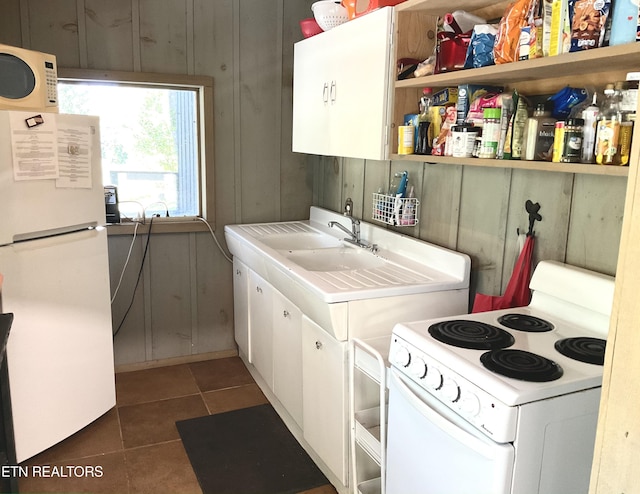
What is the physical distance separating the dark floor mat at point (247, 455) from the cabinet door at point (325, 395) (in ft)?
0.49

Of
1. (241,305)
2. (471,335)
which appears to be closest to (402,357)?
(471,335)

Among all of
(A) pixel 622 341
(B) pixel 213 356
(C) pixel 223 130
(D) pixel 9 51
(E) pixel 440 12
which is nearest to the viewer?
(A) pixel 622 341

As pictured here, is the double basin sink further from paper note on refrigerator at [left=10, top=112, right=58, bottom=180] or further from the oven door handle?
paper note on refrigerator at [left=10, top=112, right=58, bottom=180]

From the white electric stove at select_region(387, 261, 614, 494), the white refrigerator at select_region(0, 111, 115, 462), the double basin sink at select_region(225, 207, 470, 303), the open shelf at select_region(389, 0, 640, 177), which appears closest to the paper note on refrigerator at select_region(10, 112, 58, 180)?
the white refrigerator at select_region(0, 111, 115, 462)

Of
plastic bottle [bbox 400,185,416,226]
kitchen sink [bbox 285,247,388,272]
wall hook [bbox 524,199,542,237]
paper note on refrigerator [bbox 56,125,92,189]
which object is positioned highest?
paper note on refrigerator [bbox 56,125,92,189]

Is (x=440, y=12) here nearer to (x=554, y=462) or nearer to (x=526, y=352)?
(x=526, y=352)

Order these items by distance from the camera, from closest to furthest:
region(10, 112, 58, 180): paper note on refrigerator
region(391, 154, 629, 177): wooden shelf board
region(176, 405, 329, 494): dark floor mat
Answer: region(391, 154, 629, 177): wooden shelf board
region(10, 112, 58, 180): paper note on refrigerator
region(176, 405, 329, 494): dark floor mat

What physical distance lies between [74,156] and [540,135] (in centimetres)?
193

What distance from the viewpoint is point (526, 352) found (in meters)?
1.49

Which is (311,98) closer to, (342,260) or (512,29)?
(342,260)

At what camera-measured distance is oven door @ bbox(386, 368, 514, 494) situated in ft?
4.23

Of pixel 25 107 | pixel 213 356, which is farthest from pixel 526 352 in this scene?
pixel 213 356

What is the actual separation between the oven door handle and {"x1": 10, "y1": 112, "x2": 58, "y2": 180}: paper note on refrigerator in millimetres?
1706

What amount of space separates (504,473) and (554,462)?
152mm
